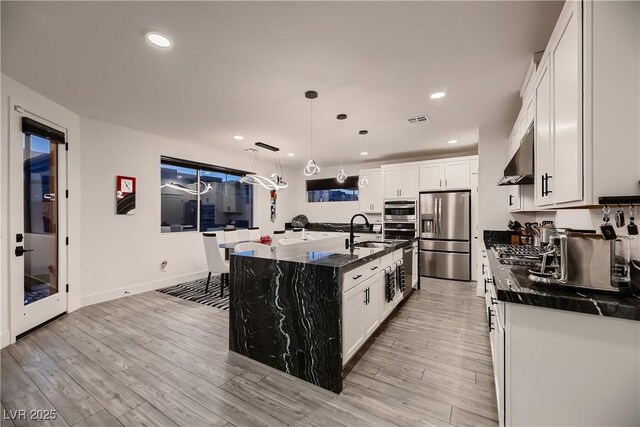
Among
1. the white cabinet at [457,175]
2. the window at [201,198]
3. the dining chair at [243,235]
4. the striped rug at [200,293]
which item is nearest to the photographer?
the striped rug at [200,293]

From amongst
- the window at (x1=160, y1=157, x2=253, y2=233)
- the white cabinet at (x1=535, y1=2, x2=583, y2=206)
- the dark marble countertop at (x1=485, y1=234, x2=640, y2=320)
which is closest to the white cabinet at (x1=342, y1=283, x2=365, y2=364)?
the dark marble countertop at (x1=485, y1=234, x2=640, y2=320)

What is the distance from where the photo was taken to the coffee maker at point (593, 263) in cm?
125

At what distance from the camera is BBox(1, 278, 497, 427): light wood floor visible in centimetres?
176

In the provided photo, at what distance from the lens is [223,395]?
6.40 feet

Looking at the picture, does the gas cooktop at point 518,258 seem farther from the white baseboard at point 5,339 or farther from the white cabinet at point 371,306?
the white baseboard at point 5,339

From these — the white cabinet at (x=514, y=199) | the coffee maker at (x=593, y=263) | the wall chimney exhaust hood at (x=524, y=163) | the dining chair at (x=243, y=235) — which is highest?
the wall chimney exhaust hood at (x=524, y=163)

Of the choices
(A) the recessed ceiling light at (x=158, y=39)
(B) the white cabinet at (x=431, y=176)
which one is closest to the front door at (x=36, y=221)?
(A) the recessed ceiling light at (x=158, y=39)

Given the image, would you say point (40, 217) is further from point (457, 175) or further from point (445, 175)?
point (457, 175)

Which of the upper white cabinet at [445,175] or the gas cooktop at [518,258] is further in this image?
the upper white cabinet at [445,175]

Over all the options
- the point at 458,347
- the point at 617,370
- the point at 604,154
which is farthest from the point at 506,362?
the point at 458,347

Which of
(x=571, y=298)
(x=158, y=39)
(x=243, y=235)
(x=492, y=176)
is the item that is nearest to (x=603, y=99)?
(x=571, y=298)

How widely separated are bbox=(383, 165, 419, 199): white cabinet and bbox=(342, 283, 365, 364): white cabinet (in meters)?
3.89

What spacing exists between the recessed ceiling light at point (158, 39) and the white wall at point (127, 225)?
2.59 meters

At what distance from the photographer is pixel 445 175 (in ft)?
17.7
